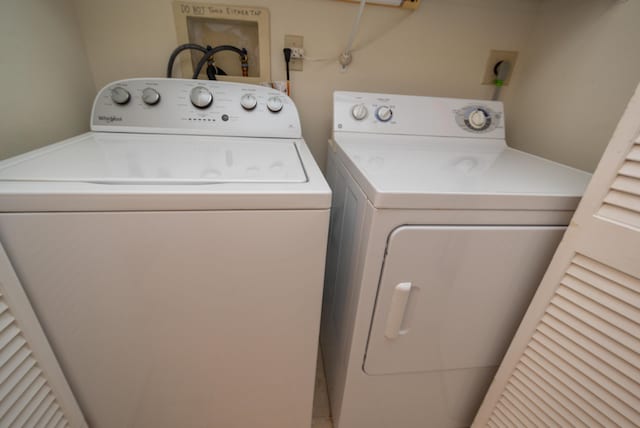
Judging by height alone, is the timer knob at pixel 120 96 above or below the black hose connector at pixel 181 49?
below

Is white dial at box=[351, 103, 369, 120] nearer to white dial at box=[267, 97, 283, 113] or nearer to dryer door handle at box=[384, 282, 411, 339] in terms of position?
white dial at box=[267, 97, 283, 113]

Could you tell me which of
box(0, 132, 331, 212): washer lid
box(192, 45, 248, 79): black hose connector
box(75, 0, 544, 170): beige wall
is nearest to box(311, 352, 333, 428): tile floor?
box(0, 132, 331, 212): washer lid

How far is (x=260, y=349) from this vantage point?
77 cm

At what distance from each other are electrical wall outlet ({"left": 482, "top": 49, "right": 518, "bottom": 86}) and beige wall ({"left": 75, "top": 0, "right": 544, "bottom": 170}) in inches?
1.0

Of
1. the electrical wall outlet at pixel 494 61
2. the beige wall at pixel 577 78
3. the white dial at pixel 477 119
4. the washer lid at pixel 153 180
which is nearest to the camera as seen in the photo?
the washer lid at pixel 153 180

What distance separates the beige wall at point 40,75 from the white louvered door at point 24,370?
1.58ft

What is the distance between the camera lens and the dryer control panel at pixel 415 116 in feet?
3.82

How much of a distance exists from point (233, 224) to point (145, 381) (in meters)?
0.58

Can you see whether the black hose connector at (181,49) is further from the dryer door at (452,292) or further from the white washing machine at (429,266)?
the dryer door at (452,292)

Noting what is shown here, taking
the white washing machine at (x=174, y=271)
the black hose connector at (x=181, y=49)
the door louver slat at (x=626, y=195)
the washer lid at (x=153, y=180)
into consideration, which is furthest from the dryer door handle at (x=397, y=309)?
the black hose connector at (x=181, y=49)

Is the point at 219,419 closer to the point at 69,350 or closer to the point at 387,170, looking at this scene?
the point at 69,350

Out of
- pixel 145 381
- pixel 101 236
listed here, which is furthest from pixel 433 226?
pixel 145 381

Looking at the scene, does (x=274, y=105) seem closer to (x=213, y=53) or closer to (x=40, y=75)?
(x=213, y=53)

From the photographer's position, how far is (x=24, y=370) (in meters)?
0.63
